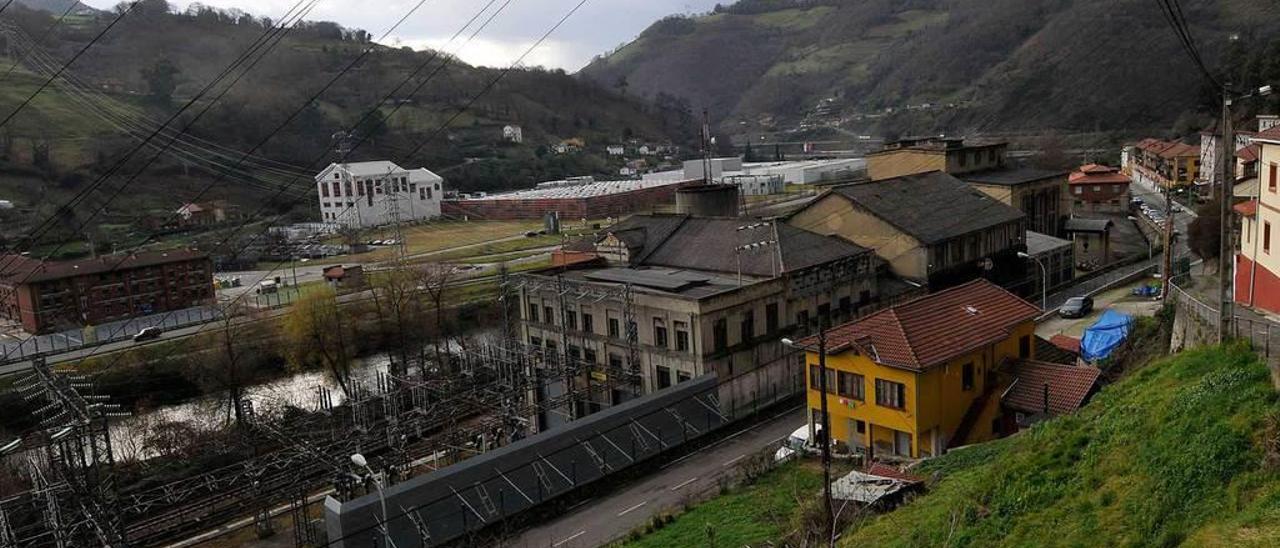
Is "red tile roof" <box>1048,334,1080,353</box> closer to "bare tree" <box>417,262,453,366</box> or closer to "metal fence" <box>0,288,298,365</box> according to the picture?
"bare tree" <box>417,262,453,366</box>

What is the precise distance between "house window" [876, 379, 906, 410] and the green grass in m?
2.77

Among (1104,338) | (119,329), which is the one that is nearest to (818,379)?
(1104,338)

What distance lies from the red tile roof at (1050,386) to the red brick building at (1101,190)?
164ft

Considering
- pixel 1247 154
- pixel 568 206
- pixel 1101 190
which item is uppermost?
pixel 1247 154

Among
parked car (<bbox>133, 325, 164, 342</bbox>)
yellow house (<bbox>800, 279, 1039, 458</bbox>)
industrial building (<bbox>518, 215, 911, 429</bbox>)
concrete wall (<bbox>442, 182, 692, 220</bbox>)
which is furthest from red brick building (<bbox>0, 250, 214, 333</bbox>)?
yellow house (<bbox>800, 279, 1039, 458</bbox>)

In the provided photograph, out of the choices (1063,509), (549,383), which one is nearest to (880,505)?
(1063,509)

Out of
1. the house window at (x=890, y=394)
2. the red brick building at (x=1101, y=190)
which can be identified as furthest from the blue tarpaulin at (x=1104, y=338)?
the red brick building at (x=1101, y=190)

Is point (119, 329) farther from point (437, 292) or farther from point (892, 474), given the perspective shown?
point (892, 474)

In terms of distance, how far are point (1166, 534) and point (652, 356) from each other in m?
21.9

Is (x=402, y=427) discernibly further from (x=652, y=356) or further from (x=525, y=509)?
(x=652, y=356)

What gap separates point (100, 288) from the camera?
52969mm

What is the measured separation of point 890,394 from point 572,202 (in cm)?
6948

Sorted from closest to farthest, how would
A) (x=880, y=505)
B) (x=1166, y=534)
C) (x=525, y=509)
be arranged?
(x=1166, y=534) < (x=880, y=505) < (x=525, y=509)

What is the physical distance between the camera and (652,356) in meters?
32.0
